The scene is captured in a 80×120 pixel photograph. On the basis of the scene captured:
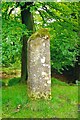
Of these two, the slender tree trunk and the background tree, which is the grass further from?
the background tree

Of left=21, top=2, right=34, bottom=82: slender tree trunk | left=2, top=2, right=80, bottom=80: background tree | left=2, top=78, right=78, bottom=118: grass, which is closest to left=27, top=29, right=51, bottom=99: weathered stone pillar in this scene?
left=2, top=78, right=78, bottom=118: grass

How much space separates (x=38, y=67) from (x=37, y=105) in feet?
1.91

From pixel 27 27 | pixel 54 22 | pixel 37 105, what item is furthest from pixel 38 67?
pixel 54 22

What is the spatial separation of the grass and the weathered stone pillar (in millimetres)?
155

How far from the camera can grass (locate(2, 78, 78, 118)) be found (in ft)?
14.0

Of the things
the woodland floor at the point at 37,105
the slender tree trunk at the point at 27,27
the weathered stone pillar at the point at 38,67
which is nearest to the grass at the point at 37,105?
the woodland floor at the point at 37,105

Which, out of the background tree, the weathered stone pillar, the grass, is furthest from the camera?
the background tree

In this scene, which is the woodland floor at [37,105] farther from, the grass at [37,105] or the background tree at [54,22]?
the background tree at [54,22]

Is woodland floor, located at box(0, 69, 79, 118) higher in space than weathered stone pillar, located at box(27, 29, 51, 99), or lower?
lower

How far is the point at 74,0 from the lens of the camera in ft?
20.0

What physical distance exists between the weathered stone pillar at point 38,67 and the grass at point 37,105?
155mm

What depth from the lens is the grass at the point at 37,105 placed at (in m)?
4.25

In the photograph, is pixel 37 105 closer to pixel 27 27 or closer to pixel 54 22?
pixel 27 27

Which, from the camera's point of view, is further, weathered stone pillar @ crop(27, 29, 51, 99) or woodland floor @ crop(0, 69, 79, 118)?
weathered stone pillar @ crop(27, 29, 51, 99)
